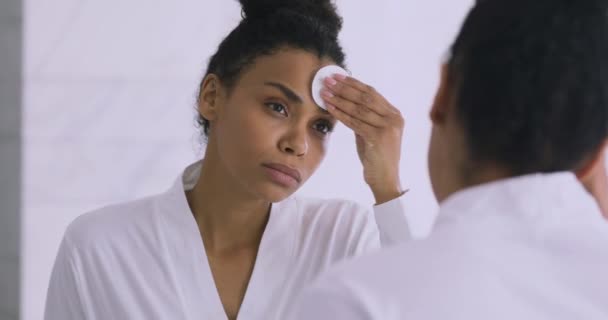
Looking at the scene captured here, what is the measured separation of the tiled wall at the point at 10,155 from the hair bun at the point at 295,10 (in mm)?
664

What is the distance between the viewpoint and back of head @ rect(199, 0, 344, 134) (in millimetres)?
1078

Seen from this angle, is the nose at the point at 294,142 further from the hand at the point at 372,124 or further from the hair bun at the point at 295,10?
the hair bun at the point at 295,10

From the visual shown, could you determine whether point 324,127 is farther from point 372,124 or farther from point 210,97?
point 210,97

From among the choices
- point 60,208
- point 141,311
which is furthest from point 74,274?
point 60,208

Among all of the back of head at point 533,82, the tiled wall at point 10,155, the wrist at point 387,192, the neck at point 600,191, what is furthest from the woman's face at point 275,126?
the tiled wall at point 10,155

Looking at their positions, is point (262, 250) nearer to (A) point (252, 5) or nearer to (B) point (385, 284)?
(A) point (252, 5)

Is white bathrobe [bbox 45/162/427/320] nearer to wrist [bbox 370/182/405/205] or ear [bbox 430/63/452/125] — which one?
wrist [bbox 370/182/405/205]

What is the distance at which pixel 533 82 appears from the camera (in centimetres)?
53

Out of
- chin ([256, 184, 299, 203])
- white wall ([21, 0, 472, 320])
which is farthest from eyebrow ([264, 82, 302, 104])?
white wall ([21, 0, 472, 320])

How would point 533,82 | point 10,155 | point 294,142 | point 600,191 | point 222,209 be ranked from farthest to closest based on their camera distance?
point 10,155
point 222,209
point 294,142
point 600,191
point 533,82

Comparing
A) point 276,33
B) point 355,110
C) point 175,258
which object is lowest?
point 175,258

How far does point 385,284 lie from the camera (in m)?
0.51

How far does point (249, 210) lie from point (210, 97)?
0.18m

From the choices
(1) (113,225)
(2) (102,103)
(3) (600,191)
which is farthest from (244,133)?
(2) (102,103)
